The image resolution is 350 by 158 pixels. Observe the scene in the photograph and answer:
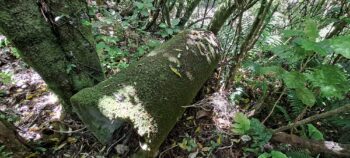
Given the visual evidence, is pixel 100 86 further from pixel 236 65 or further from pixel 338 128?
pixel 338 128

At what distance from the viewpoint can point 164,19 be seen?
4.63 meters

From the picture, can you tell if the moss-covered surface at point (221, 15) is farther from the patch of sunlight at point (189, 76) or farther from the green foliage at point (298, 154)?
the green foliage at point (298, 154)

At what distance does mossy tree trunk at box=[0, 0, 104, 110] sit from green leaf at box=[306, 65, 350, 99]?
192cm

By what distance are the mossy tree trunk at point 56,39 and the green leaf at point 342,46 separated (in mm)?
1932

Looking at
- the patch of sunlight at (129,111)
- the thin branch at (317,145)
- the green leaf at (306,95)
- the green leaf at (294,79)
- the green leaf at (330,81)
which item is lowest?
the thin branch at (317,145)

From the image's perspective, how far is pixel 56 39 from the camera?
2305mm

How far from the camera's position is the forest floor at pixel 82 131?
8.11 feet

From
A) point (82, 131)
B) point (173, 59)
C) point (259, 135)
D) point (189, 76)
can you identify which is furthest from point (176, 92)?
point (82, 131)

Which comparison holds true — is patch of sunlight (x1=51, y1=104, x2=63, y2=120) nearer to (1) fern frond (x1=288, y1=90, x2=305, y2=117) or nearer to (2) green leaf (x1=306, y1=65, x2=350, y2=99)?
(2) green leaf (x1=306, y1=65, x2=350, y2=99)

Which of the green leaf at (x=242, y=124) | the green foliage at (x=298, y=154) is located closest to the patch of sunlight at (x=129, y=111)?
the green leaf at (x=242, y=124)

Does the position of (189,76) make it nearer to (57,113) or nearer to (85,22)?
(85,22)

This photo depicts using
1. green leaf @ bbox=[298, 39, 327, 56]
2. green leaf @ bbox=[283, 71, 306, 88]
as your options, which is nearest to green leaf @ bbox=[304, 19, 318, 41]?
green leaf @ bbox=[298, 39, 327, 56]

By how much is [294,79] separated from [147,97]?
1202 millimetres

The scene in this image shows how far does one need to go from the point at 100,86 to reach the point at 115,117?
1.29ft
